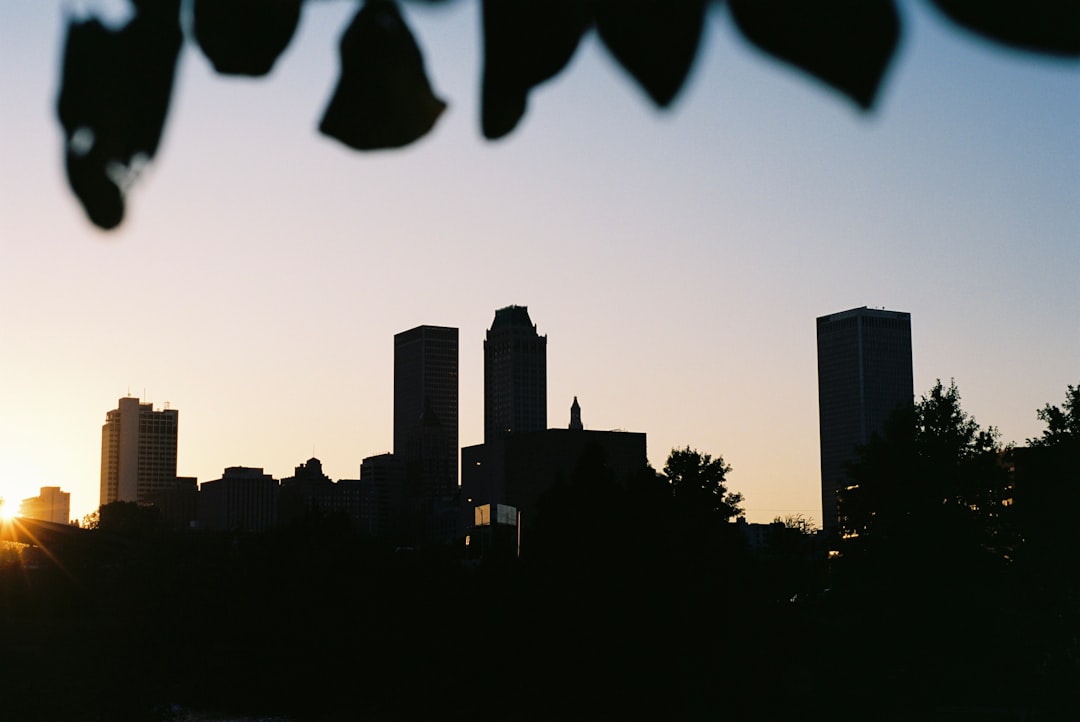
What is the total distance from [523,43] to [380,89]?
182mm

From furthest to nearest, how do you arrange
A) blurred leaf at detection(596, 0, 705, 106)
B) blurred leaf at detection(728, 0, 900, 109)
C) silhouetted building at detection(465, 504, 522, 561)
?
silhouetted building at detection(465, 504, 522, 561), blurred leaf at detection(596, 0, 705, 106), blurred leaf at detection(728, 0, 900, 109)

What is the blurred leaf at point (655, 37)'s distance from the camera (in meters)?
1.48

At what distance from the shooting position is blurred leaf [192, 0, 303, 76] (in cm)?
162

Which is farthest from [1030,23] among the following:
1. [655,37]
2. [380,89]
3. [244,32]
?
[244,32]

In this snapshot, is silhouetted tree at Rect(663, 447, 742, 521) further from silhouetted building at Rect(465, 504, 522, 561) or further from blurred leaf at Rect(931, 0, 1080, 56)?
blurred leaf at Rect(931, 0, 1080, 56)

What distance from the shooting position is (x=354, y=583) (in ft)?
155

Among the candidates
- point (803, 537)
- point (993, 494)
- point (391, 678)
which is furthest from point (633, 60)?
point (803, 537)

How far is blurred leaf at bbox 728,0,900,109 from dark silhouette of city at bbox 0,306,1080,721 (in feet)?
117

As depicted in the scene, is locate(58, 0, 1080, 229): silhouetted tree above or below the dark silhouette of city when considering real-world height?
above

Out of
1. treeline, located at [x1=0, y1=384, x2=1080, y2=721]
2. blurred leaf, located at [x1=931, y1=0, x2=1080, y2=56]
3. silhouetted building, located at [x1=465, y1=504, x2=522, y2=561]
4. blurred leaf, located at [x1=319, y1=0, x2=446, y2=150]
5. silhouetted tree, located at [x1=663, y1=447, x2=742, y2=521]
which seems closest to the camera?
blurred leaf, located at [x1=931, y1=0, x2=1080, y2=56]

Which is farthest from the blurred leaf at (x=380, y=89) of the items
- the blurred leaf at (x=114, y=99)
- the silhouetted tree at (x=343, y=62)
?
the blurred leaf at (x=114, y=99)

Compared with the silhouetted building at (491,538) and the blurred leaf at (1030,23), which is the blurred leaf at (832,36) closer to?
the blurred leaf at (1030,23)

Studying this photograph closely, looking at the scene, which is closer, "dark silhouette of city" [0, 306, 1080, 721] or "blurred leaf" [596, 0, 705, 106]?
"blurred leaf" [596, 0, 705, 106]

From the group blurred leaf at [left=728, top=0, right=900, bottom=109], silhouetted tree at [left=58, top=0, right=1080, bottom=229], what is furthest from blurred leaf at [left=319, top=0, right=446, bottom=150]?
blurred leaf at [left=728, top=0, right=900, bottom=109]
